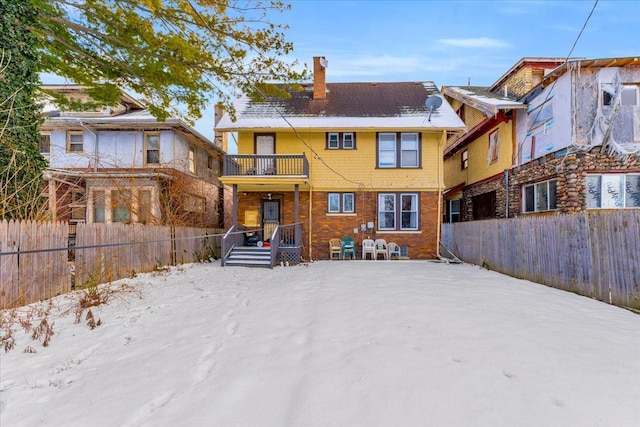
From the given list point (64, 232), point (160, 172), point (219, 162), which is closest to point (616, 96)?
point (64, 232)

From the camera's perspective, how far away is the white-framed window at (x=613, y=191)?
10586mm

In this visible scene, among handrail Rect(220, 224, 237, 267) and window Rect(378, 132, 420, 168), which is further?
window Rect(378, 132, 420, 168)

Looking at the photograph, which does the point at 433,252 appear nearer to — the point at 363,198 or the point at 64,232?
the point at 363,198

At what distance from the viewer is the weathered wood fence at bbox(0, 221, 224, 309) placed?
567cm

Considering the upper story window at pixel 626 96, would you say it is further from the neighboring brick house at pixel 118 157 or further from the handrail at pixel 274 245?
the neighboring brick house at pixel 118 157

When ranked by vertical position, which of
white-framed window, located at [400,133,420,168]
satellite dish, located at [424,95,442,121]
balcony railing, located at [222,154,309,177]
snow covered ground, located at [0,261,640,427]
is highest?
satellite dish, located at [424,95,442,121]

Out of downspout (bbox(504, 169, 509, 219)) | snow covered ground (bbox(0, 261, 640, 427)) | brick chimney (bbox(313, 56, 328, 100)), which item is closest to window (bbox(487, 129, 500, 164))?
downspout (bbox(504, 169, 509, 219))

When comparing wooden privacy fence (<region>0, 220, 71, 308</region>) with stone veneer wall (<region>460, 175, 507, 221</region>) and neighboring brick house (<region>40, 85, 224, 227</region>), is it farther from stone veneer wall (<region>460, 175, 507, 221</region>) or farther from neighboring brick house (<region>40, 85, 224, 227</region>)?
stone veneer wall (<region>460, 175, 507, 221</region>)

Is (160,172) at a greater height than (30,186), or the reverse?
(160,172)

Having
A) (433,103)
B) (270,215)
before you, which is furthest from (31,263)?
(433,103)

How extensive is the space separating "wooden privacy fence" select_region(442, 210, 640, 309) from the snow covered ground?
556 mm

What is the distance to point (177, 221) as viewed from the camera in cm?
1373

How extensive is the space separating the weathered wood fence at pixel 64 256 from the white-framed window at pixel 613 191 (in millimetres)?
13578

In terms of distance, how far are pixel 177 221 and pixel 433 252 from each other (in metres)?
11.6
